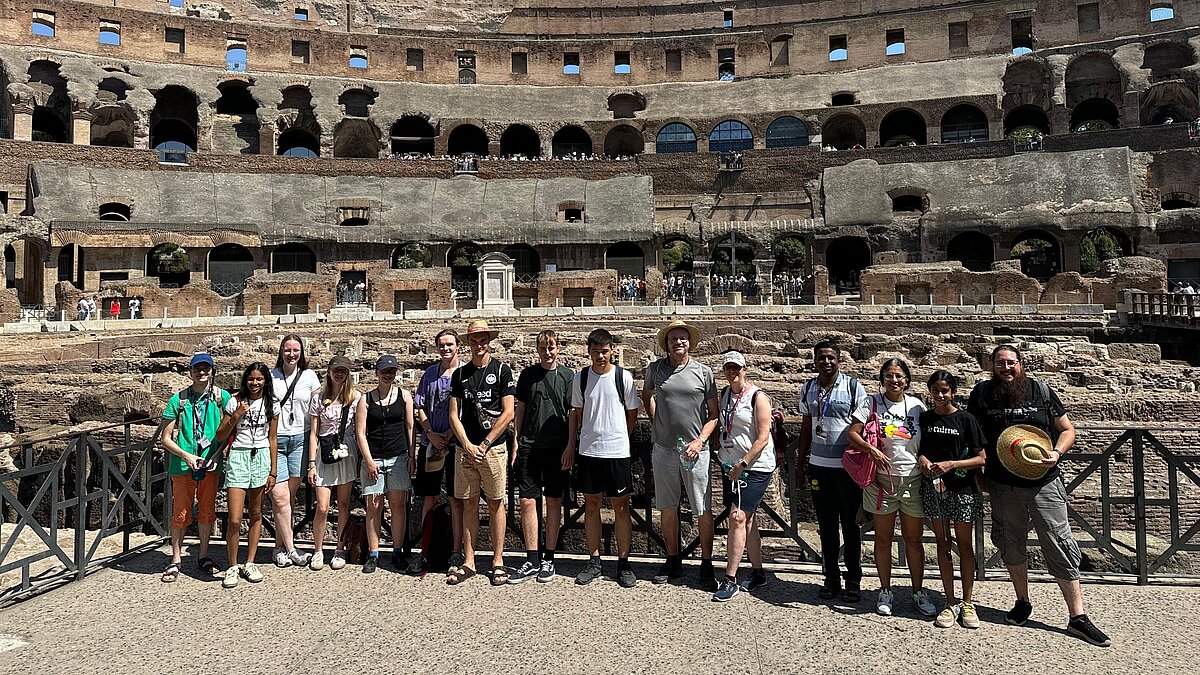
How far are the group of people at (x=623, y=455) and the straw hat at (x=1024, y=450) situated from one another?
0.04ft

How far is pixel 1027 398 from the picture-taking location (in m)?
4.51

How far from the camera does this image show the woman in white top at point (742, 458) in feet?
16.1

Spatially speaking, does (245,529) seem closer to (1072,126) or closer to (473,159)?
(473,159)

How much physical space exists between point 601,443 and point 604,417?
190mm

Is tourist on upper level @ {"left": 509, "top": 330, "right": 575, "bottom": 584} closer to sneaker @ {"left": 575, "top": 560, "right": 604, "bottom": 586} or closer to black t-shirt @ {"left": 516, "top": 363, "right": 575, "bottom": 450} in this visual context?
black t-shirt @ {"left": 516, "top": 363, "right": 575, "bottom": 450}

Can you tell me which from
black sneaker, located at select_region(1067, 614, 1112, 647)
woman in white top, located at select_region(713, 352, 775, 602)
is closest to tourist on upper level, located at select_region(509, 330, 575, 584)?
woman in white top, located at select_region(713, 352, 775, 602)

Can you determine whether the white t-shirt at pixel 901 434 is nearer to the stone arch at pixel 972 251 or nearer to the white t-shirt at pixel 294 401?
the white t-shirt at pixel 294 401

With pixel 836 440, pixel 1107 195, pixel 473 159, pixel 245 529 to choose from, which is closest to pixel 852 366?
pixel 836 440

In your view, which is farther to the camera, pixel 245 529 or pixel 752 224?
pixel 752 224

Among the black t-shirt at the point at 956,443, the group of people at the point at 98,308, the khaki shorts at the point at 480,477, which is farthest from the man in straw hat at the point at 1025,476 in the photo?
the group of people at the point at 98,308

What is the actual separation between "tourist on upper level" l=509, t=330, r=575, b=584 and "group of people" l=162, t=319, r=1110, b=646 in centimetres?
1

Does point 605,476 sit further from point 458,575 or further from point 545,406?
point 458,575

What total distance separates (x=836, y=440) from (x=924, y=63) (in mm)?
51990

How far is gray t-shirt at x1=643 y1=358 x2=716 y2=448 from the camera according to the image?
5066 mm
